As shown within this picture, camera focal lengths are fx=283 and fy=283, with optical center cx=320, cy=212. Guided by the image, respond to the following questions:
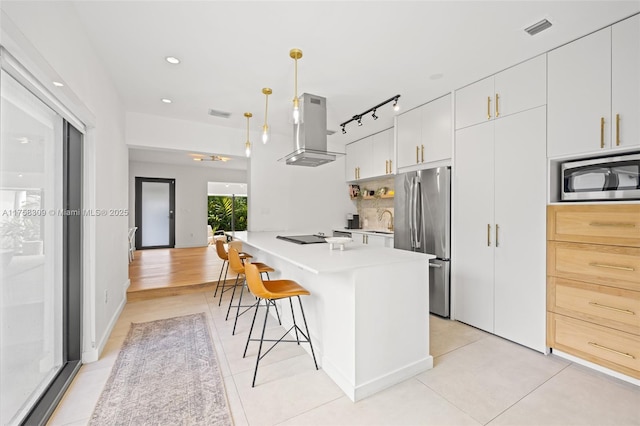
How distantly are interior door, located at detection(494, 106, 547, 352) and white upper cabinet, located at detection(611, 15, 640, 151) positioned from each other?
0.43m

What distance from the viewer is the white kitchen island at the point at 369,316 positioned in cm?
183

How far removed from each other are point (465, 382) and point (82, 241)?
309 cm

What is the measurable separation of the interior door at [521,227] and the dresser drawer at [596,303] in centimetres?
11

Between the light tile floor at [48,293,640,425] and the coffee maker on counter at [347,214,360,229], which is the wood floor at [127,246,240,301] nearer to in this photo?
the light tile floor at [48,293,640,425]

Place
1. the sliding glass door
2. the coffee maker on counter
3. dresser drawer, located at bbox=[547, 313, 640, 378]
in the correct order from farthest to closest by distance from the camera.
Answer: the coffee maker on counter < dresser drawer, located at bbox=[547, 313, 640, 378] < the sliding glass door

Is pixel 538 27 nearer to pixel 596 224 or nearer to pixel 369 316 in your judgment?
pixel 596 224

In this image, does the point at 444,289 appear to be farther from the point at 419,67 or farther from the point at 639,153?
the point at 419,67

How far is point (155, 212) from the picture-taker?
26.3ft

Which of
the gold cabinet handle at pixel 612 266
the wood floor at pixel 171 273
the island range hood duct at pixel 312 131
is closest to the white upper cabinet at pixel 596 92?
the gold cabinet handle at pixel 612 266

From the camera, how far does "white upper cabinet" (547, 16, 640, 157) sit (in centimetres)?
195

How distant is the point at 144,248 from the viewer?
791 cm

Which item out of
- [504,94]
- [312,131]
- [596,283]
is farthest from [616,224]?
[312,131]

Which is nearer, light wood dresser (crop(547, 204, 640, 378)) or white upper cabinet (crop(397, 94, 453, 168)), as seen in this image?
light wood dresser (crop(547, 204, 640, 378))

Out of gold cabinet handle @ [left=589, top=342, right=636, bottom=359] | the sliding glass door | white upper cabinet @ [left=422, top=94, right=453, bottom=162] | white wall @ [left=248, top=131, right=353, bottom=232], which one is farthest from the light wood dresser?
the sliding glass door
